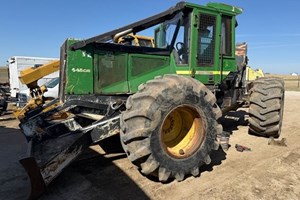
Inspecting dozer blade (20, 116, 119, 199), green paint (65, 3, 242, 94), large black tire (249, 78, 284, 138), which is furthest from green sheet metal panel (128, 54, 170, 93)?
large black tire (249, 78, 284, 138)

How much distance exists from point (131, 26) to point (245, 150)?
3.42 m

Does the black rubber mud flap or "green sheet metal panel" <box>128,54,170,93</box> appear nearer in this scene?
the black rubber mud flap

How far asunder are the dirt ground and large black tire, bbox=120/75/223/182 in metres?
0.30

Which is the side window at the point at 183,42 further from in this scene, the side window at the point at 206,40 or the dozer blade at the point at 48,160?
the dozer blade at the point at 48,160

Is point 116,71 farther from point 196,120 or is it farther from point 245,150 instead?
point 245,150

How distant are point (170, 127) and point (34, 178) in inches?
87.9

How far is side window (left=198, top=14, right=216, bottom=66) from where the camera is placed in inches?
227

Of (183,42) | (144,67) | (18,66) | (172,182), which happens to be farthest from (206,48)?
(18,66)

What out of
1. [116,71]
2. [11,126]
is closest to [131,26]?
[116,71]

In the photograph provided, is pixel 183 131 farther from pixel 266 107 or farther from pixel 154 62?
pixel 266 107

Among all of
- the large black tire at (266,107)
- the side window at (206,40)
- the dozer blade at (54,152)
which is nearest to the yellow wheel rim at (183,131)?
the dozer blade at (54,152)

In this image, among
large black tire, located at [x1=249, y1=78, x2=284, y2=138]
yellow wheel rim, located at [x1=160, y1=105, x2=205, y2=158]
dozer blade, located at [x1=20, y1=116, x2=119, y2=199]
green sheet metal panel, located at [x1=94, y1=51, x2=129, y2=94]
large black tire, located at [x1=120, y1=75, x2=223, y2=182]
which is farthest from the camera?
large black tire, located at [x1=249, y1=78, x2=284, y2=138]

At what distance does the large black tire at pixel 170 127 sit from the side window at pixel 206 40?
1.43 m

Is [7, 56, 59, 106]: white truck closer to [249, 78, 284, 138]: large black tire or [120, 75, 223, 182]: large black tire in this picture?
[249, 78, 284, 138]: large black tire
